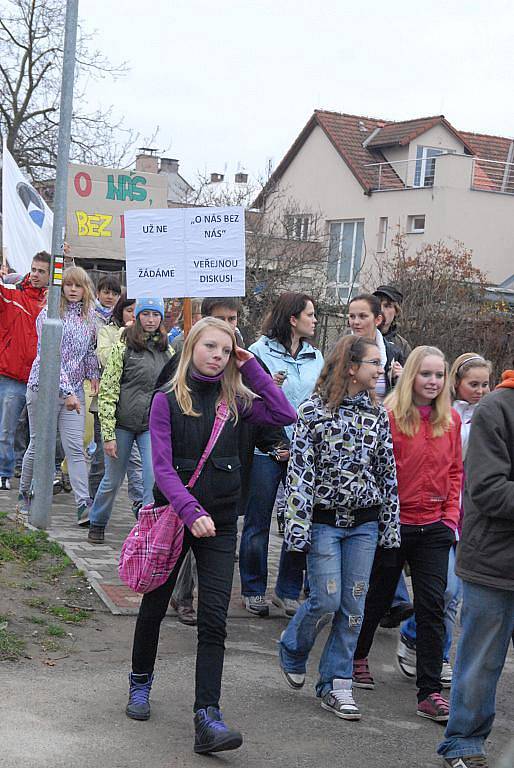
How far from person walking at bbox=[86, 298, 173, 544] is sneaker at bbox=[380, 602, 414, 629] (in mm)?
2065

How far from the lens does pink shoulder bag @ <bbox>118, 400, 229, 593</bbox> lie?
16.0 feet

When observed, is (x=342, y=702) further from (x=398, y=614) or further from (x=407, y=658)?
(x=398, y=614)

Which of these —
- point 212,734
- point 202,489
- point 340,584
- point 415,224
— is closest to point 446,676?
point 340,584

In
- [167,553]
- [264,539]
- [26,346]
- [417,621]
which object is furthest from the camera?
[26,346]

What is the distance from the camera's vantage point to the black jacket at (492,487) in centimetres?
424

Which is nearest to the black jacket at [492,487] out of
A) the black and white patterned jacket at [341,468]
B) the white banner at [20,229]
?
the black and white patterned jacket at [341,468]

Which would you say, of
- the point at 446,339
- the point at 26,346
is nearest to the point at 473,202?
the point at 446,339

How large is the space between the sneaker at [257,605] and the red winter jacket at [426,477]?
169 centimetres

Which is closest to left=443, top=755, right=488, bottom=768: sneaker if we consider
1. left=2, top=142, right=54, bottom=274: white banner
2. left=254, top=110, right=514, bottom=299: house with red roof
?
left=2, top=142, right=54, bottom=274: white banner

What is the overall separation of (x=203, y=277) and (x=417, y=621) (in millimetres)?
2927

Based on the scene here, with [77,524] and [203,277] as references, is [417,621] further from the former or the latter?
[77,524]

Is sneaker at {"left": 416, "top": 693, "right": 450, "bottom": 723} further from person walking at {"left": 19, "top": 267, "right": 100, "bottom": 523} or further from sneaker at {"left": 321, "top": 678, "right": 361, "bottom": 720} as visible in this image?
person walking at {"left": 19, "top": 267, "right": 100, "bottom": 523}

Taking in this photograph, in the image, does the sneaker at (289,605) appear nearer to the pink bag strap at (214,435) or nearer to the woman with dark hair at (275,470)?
the woman with dark hair at (275,470)

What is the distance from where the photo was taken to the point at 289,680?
5.52m
